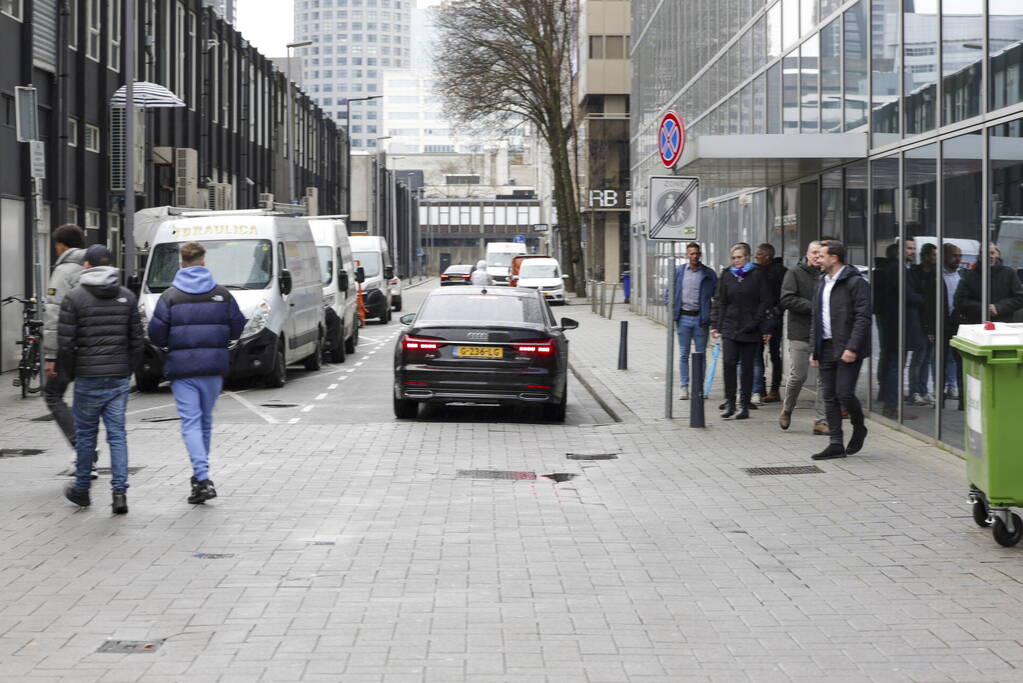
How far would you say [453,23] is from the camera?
54.3 metres

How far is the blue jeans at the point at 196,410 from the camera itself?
32.2 ft

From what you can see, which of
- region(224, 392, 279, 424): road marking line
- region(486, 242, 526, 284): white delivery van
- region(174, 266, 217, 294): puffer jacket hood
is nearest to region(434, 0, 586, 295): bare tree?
region(486, 242, 526, 284): white delivery van

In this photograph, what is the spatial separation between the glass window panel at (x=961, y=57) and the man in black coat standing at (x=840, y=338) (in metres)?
1.49

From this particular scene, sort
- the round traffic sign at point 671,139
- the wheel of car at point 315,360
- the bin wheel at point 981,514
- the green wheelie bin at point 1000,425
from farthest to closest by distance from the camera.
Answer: the wheel of car at point 315,360
the round traffic sign at point 671,139
the bin wheel at point 981,514
the green wheelie bin at point 1000,425

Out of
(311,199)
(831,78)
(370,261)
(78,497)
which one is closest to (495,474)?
(78,497)

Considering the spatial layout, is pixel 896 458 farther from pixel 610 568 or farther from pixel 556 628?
pixel 556 628

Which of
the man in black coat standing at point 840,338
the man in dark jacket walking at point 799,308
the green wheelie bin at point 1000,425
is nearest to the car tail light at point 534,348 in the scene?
the man in dark jacket walking at point 799,308

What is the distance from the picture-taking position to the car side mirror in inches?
784

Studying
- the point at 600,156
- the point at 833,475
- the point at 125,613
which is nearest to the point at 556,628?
the point at 125,613

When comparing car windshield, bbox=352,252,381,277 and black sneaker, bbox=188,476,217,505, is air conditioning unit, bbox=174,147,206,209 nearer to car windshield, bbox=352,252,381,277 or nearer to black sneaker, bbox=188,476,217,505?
car windshield, bbox=352,252,381,277

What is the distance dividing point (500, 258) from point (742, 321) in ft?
179

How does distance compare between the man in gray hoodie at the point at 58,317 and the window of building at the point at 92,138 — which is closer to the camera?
the man in gray hoodie at the point at 58,317

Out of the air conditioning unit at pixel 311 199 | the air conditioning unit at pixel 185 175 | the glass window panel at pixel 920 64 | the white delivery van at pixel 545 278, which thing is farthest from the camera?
the air conditioning unit at pixel 311 199

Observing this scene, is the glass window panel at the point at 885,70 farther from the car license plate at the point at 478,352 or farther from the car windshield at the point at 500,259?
the car windshield at the point at 500,259
